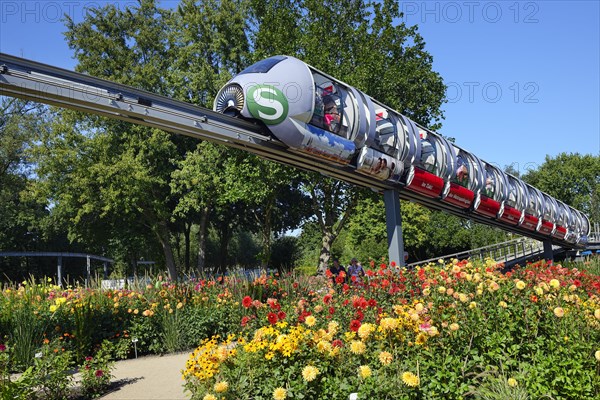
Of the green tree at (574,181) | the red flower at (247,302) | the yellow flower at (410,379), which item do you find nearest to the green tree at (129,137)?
the red flower at (247,302)

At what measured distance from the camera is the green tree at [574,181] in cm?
5984

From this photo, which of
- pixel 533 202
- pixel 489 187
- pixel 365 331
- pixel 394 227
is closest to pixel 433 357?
pixel 365 331

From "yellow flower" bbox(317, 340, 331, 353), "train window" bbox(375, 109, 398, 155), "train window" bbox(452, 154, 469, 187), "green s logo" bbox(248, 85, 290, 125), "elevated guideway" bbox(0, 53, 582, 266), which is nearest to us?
"yellow flower" bbox(317, 340, 331, 353)

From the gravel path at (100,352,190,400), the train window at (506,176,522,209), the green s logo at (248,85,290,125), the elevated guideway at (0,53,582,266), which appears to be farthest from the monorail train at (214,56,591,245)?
the gravel path at (100,352,190,400)

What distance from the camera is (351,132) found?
1081 cm

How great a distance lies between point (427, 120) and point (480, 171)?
931cm

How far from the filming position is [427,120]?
84.5ft

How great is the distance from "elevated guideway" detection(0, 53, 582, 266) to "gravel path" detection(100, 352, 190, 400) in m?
3.87

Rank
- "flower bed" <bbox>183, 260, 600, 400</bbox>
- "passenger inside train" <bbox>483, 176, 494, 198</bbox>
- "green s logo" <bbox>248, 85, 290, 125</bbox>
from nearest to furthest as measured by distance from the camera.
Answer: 1. "flower bed" <bbox>183, 260, 600, 400</bbox>
2. "green s logo" <bbox>248, 85, 290, 125</bbox>
3. "passenger inside train" <bbox>483, 176, 494, 198</bbox>

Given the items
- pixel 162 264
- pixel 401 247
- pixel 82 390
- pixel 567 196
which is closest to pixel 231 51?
pixel 162 264

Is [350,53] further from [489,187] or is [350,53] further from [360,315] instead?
[360,315]

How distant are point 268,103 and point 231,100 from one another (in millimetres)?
885

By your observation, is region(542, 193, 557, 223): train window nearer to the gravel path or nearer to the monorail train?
the monorail train

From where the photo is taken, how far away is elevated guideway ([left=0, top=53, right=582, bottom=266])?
709 centimetres
